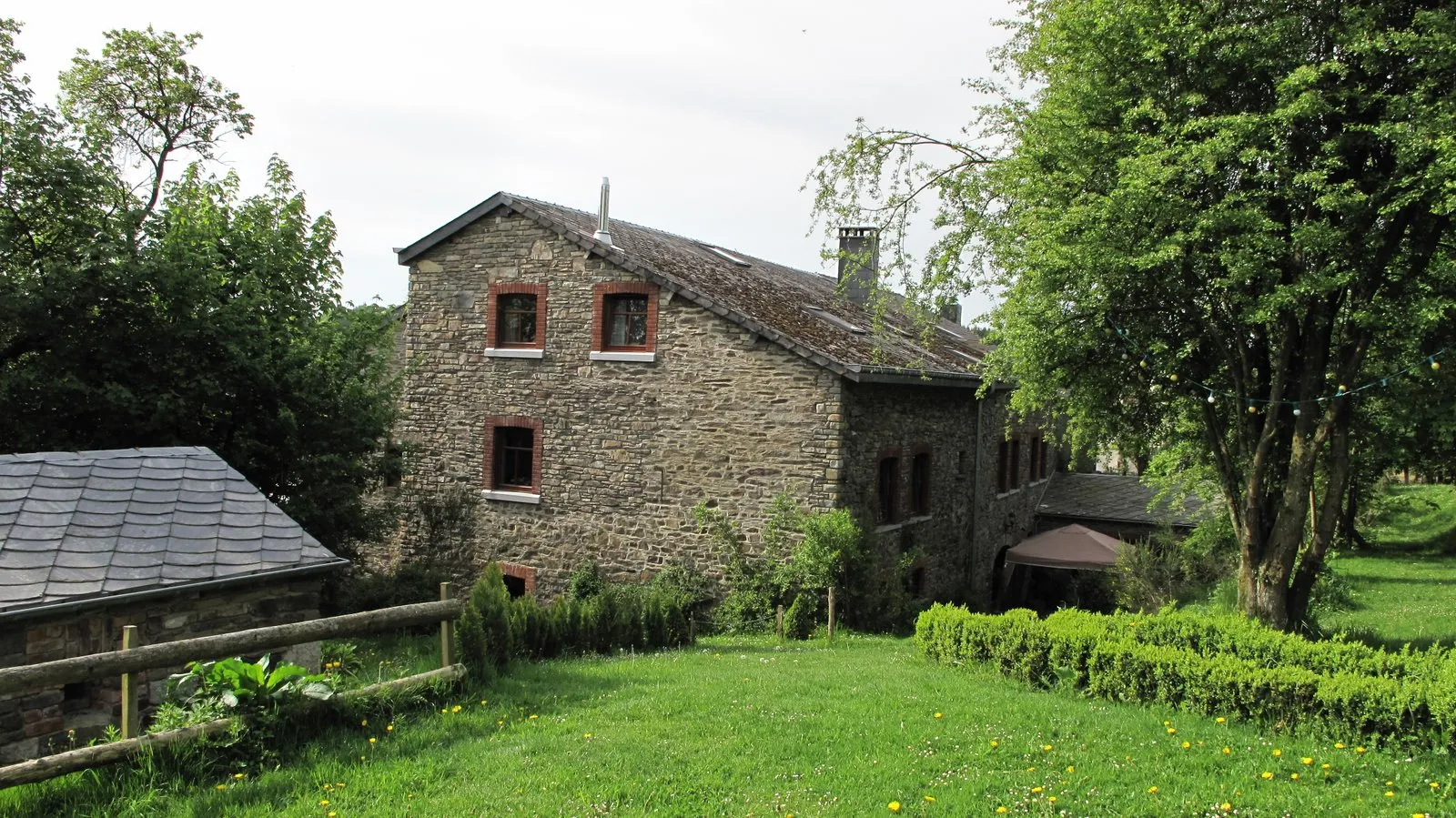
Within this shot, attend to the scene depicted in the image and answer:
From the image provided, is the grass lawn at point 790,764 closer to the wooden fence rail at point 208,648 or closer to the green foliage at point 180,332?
the wooden fence rail at point 208,648

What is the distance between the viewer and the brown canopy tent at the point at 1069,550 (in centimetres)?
1939

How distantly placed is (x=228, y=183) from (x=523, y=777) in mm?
20768

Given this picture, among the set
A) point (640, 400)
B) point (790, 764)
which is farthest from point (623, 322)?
point (790, 764)

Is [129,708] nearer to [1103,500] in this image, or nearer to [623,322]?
[623,322]

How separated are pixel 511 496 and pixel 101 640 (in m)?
9.94

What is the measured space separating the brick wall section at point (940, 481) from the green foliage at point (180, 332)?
8.27 meters

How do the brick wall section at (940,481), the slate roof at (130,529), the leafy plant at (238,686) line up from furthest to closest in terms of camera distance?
the brick wall section at (940,481) < the slate roof at (130,529) < the leafy plant at (238,686)

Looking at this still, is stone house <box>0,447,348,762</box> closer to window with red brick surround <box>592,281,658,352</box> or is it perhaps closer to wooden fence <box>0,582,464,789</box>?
wooden fence <box>0,582,464,789</box>

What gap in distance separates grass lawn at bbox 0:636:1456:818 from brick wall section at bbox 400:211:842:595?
24.7ft

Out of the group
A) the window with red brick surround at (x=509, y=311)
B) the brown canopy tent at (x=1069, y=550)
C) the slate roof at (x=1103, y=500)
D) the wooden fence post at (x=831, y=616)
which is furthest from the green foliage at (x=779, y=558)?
A: the slate roof at (x=1103, y=500)

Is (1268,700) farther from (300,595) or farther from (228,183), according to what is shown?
(228,183)

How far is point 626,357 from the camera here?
16.3 m

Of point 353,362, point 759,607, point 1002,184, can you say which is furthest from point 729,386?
point 353,362

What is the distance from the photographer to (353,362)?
55.2 feet
